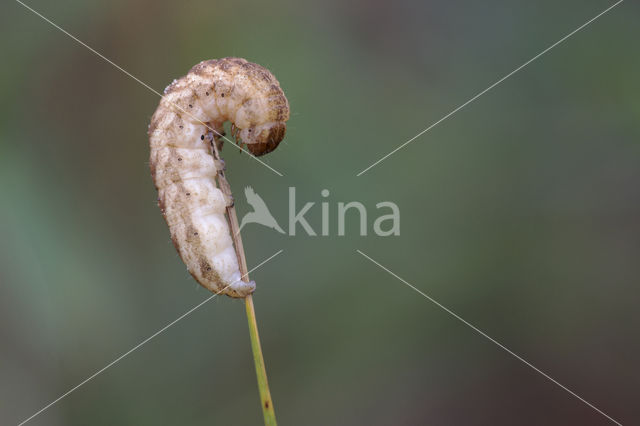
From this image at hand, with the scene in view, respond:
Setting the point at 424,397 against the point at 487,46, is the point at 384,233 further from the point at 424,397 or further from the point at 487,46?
the point at 487,46

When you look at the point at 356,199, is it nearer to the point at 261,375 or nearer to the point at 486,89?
the point at 486,89

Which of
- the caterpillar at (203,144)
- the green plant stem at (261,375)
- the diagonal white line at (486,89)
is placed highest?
the diagonal white line at (486,89)

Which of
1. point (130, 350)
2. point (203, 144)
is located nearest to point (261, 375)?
point (203, 144)

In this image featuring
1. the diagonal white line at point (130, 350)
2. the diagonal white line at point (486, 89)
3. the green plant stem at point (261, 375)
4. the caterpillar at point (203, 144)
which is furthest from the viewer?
the diagonal white line at point (486, 89)

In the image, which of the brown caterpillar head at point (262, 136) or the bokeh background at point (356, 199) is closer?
the brown caterpillar head at point (262, 136)

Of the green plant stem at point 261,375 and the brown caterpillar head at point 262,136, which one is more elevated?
the brown caterpillar head at point 262,136

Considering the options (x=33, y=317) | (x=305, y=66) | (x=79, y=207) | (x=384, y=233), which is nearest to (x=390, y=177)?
(x=384, y=233)

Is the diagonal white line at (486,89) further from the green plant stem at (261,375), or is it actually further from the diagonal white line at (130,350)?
the green plant stem at (261,375)

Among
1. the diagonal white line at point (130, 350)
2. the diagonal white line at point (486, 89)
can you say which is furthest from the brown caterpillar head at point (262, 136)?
the diagonal white line at point (486, 89)
